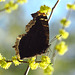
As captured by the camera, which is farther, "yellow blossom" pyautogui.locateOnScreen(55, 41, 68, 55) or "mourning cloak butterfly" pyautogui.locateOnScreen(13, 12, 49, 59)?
"mourning cloak butterfly" pyautogui.locateOnScreen(13, 12, 49, 59)

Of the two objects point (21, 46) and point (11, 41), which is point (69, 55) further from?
point (21, 46)

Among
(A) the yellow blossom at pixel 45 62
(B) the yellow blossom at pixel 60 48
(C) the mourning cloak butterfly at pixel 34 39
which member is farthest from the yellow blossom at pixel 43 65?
(B) the yellow blossom at pixel 60 48

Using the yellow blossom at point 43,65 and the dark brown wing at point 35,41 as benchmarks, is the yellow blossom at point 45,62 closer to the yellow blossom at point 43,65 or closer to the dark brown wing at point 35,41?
the yellow blossom at point 43,65

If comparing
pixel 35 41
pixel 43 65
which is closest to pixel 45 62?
pixel 43 65

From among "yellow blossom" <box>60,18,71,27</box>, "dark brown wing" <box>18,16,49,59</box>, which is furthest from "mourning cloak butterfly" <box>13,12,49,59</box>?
"yellow blossom" <box>60,18,71,27</box>

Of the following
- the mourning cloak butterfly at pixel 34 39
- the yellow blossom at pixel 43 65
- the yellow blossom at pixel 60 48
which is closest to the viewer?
the yellow blossom at pixel 60 48

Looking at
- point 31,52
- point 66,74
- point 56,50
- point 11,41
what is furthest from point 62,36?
point 66,74

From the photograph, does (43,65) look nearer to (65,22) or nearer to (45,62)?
(45,62)

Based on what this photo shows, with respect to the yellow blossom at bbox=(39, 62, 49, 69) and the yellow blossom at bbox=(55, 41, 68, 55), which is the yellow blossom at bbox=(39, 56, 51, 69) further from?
the yellow blossom at bbox=(55, 41, 68, 55)
